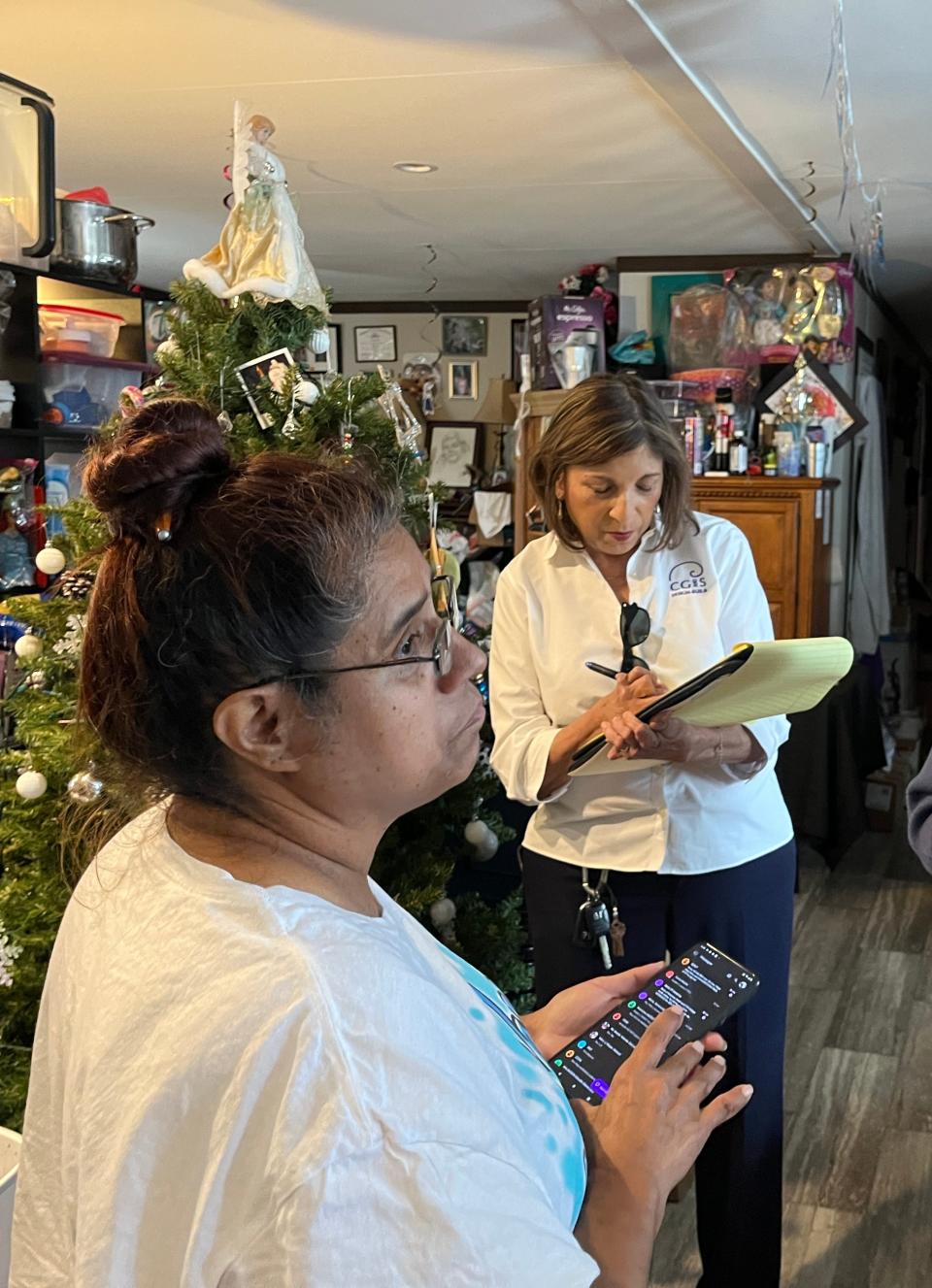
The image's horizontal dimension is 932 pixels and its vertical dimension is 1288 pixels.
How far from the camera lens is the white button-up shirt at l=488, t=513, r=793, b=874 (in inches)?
68.1

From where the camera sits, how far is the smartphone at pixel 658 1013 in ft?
3.52

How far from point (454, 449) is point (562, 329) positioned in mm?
1577

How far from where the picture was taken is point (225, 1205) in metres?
0.65

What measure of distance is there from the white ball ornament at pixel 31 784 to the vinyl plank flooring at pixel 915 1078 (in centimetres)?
191

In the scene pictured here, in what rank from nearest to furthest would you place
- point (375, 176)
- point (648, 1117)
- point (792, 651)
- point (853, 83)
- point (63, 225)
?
point (648, 1117) < point (792, 651) < point (853, 83) < point (63, 225) < point (375, 176)

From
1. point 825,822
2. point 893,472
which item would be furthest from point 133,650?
point 893,472

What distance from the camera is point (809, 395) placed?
15.4ft

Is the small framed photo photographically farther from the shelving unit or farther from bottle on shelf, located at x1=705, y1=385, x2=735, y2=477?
bottle on shelf, located at x1=705, y1=385, x2=735, y2=477

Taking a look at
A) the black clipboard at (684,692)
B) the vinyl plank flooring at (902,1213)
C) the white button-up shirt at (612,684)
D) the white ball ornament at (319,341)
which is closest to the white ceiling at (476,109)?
the white ball ornament at (319,341)

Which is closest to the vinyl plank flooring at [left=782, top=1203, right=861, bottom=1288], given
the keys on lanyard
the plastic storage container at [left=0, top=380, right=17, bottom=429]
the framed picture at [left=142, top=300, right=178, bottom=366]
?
the keys on lanyard

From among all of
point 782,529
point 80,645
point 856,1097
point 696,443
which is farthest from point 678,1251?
point 696,443

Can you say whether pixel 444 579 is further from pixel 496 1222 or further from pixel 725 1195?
pixel 725 1195

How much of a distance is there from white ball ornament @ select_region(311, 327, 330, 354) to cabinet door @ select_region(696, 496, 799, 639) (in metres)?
2.93

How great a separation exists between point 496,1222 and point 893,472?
21.9 feet
